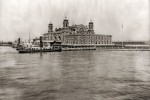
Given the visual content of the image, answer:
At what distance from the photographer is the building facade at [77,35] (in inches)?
6058

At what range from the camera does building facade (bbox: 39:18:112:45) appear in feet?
505

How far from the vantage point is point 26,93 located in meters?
18.0

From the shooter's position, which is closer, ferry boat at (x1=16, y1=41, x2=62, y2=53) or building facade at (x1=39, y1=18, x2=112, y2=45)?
ferry boat at (x1=16, y1=41, x2=62, y2=53)

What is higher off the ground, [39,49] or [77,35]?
[77,35]

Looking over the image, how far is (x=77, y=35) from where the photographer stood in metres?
154

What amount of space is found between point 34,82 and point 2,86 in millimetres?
3452

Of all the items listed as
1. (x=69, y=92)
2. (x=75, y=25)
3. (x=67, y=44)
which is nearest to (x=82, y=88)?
(x=69, y=92)

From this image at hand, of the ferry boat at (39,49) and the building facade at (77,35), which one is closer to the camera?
the ferry boat at (39,49)

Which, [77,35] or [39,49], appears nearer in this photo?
[39,49]

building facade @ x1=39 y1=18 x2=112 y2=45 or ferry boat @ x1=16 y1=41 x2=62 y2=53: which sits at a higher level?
building facade @ x1=39 y1=18 x2=112 y2=45

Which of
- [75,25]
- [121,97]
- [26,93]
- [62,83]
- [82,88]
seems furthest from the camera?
[75,25]

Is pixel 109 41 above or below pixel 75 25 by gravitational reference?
below

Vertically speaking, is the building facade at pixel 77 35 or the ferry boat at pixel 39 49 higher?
the building facade at pixel 77 35

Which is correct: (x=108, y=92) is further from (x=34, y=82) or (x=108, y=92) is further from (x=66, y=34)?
(x=66, y=34)
